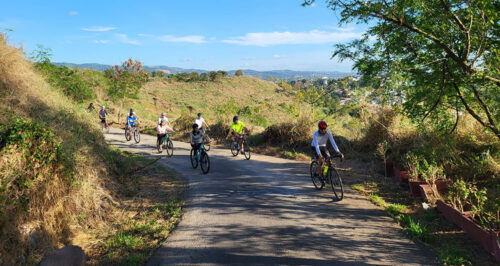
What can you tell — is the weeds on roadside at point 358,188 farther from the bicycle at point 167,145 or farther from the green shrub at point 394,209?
the bicycle at point 167,145

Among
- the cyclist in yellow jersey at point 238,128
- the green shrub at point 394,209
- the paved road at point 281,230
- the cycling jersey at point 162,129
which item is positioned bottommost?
the paved road at point 281,230

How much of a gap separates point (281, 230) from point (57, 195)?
4.42 meters

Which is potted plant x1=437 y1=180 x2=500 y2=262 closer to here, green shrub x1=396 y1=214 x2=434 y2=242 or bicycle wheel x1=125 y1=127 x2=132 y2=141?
green shrub x1=396 y1=214 x2=434 y2=242

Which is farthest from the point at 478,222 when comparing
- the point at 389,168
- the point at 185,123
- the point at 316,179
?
the point at 185,123

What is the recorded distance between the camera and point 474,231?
508cm

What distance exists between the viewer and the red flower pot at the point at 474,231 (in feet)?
14.8

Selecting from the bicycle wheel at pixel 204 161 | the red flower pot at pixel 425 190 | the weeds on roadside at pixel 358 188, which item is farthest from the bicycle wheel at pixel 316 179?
the bicycle wheel at pixel 204 161

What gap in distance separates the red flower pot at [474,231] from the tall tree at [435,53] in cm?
224

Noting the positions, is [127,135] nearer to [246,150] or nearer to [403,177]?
[246,150]

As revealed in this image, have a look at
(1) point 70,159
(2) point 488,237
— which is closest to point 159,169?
(1) point 70,159

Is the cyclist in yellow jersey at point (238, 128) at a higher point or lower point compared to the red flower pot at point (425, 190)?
higher

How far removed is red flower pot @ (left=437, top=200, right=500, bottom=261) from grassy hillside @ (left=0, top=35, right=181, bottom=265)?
5505 millimetres

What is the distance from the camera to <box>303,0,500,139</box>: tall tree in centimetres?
588

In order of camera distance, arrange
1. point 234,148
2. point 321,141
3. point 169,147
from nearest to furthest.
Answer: point 321,141
point 234,148
point 169,147
